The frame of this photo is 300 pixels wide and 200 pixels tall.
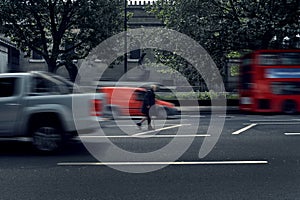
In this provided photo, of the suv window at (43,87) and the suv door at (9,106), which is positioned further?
the suv window at (43,87)

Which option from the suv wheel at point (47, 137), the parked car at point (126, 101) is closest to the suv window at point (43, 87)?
the suv wheel at point (47, 137)

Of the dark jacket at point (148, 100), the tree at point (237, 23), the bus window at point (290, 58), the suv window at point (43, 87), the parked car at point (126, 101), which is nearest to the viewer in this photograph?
the suv window at point (43, 87)

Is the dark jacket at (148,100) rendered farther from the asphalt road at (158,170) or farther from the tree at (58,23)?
the tree at (58,23)

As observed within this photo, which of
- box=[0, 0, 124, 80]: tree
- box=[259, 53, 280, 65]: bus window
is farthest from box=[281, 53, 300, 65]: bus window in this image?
box=[0, 0, 124, 80]: tree

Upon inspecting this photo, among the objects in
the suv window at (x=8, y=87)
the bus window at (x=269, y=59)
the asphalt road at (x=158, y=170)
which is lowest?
the asphalt road at (x=158, y=170)

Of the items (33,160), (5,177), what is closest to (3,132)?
(33,160)

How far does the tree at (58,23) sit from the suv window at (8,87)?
1663 centimetres

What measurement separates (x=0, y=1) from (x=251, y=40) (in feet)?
50.4

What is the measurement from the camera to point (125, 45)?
88.2 ft

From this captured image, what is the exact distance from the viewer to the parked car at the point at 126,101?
1866 cm

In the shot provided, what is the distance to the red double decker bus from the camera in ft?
62.7

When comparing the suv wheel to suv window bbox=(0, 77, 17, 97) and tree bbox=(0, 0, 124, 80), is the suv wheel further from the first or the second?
tree bbox=(0, 0, 124, 80)

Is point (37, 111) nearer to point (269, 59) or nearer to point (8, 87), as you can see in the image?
point (8, 87)

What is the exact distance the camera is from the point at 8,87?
9.42 metres
